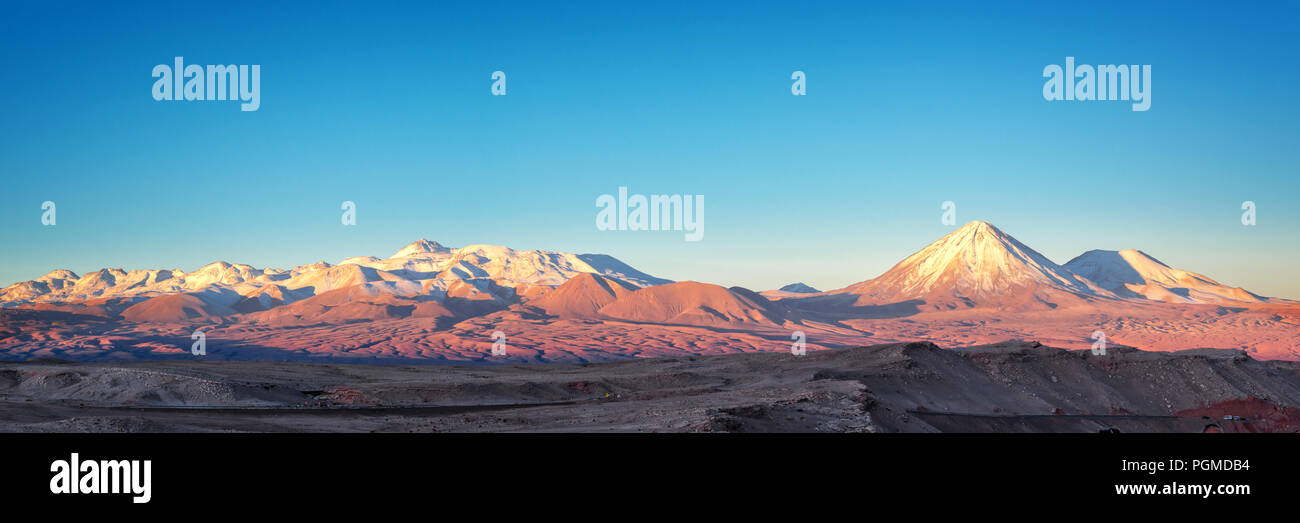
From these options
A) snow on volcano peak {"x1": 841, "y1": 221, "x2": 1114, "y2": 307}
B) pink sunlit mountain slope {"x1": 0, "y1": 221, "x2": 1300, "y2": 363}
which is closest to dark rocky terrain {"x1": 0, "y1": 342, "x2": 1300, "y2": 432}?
pink sunlit mountain slope {"x1": 0, "y1": 221, "x2": 1300, "y2": 363}

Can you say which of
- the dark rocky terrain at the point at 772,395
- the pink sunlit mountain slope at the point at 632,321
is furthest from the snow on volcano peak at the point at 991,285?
the dark rocky terrain at the point at 772,395

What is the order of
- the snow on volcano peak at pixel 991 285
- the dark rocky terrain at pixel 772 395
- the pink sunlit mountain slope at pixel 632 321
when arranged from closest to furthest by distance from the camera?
the dark rocky terrain at pixel 772 395 < the pink sunlit mountain slope at pixel 632 321 < the snow on volcano peak at pixel 991 285

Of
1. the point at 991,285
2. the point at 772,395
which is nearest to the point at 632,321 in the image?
the point at 991,285

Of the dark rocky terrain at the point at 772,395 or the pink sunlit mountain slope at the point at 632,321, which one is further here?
the pink sunlit mountain slope at the point at 632,321

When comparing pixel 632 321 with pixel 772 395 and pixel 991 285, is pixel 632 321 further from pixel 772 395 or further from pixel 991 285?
pixel 772 395

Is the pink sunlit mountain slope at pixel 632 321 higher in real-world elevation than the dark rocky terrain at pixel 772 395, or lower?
lower

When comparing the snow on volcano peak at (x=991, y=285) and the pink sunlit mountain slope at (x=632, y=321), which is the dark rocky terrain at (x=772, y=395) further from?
the snow on volcano peak at (x=991, y=285)

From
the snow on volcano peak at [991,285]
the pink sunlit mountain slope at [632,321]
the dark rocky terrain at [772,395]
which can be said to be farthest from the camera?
the snow on volcano peak at [991,285]
